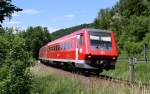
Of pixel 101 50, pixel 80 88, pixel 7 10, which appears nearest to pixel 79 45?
pixel 101 50

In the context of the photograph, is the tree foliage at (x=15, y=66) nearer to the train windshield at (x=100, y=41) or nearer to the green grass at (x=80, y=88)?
the green grass at (x=80, y=88)

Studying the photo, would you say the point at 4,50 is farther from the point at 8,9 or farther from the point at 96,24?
the point at 96,24

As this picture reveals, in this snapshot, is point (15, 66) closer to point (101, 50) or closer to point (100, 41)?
point (101, 50)

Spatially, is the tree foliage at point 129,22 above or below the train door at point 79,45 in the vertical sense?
above

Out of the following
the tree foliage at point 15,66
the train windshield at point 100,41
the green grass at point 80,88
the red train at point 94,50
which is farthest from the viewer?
the train windshield at point 100,41

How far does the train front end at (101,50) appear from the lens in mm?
27016

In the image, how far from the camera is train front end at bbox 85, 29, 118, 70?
2702 centimetres

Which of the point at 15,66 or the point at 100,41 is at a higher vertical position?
the point at 100,41

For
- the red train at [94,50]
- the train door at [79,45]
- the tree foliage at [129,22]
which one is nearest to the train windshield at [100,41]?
the red train at [94,50]

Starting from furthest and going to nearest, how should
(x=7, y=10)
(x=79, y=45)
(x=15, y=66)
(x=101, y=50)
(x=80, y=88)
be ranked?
(x=79, y=45), (x=101, y=50), (x=7, y=10), (x=80, y=88), (x=15, y=66)

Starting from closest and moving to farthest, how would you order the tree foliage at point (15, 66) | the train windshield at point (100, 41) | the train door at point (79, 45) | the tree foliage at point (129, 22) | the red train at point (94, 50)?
1. the tree foliage at point (15, 66)
2. the red train at point (94, 50)
3. the train windshield at point (100, 41)
4. the train door at point (79, 45)
5. the tree foliage at point (129, 22)

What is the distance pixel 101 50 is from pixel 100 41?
25.4 inches

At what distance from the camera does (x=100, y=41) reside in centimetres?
2794

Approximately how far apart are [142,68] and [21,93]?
16226 mm
